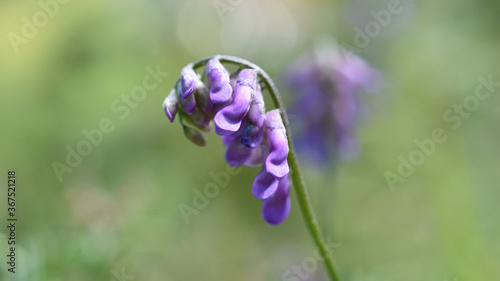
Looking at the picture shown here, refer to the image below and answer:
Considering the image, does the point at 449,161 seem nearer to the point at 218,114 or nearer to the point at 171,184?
the point at 171,184

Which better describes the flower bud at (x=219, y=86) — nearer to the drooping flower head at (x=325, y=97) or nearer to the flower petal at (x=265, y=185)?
the flower petal at (x=265, y=185)

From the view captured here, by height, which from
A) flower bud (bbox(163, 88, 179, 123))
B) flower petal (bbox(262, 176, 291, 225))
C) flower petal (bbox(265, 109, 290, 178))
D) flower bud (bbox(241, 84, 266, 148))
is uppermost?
flower bud (bbox(163, 88, 179, 123))

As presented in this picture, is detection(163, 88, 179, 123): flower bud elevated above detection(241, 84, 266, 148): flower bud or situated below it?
above

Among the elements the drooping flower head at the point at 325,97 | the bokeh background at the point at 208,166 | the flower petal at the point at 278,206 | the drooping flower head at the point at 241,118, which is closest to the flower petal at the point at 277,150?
the drooping flower head at the point at 241,118

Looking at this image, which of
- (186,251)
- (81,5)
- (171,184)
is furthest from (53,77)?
(186,251)

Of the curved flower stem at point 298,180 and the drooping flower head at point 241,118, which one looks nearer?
the drooping flower head at point 241,118

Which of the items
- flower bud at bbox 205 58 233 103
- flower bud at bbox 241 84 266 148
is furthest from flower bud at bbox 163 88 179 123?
flower bud at bbox 241 84 266 148

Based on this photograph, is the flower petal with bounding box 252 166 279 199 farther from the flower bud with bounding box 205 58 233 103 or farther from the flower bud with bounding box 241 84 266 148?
the flower bud with bounding box 205 58 233 103
